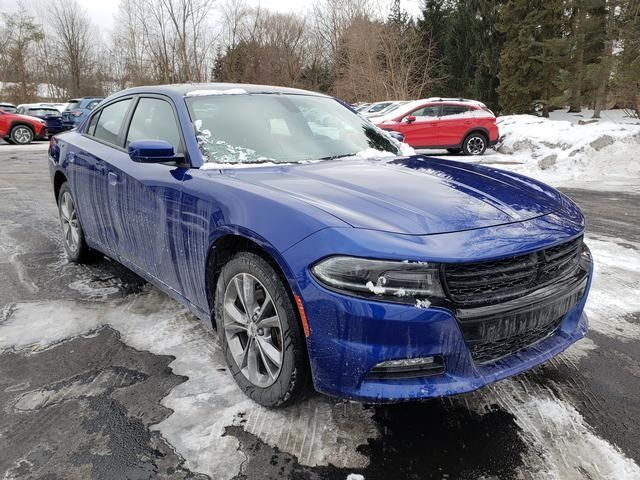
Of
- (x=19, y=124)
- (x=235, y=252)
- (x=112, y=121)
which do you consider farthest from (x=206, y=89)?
(x=19, y=124)

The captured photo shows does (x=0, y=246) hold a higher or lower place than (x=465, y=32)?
lower

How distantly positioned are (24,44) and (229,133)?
44.7m

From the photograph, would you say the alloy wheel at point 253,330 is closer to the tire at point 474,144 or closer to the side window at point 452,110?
the side window at point 452,110

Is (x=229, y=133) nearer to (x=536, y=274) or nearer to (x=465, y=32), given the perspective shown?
(x=536, y=274)

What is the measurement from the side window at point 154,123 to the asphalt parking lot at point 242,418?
1204mm

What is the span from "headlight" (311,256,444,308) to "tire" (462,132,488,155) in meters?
13.2

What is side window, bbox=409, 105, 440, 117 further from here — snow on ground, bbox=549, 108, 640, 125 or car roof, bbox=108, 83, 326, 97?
snow on ground, bbox=549, 108, 640, 125

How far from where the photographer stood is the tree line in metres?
22.6

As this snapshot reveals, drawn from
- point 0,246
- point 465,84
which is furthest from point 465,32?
point 0,246

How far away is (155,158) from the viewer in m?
2.79

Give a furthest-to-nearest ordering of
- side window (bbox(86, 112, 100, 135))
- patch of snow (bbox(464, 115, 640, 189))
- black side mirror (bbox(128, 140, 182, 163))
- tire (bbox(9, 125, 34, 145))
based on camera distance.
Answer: tire (bbox(9, 125, 34, 145)) → patch of snow (bbox(464, 115, 640, 189)) → side window (bbox(86, 112, 100, 135)) → black side mirror (bbox(128, 140, 182, 163))

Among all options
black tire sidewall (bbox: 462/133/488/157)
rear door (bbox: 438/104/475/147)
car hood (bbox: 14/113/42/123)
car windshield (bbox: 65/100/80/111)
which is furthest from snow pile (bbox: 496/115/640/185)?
car windshield (bbox: 65/100/80/111)

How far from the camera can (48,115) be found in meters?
21.5

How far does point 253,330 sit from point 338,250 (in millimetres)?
729
